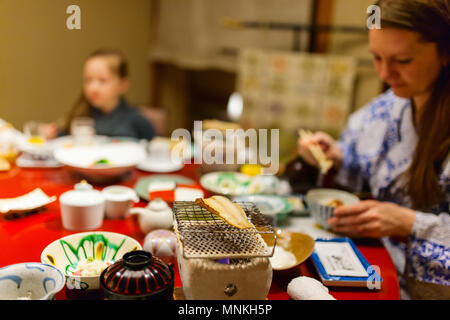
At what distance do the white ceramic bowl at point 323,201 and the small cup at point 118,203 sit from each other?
0.62 m

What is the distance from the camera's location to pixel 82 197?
4.16 ft

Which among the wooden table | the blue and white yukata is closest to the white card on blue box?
the wooden table

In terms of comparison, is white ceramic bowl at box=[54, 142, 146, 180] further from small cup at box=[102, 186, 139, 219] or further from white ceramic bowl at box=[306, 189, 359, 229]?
white ceramic bowl at box=[306, 189, 359, 229]

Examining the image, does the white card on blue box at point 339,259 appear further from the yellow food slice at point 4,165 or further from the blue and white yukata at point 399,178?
the yellow food slice at point 4,165

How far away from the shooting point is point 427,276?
1364 mm

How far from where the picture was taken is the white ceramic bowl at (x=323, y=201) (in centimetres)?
142

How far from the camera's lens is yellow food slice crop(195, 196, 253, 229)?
86 centimetres

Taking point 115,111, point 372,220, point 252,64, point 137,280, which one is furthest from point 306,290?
point 252,64

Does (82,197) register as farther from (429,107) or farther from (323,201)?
(429,107)

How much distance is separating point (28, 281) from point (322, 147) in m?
1.43

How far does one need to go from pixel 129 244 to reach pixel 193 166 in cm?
96

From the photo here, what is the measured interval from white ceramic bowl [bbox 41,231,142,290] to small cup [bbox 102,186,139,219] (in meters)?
0.27

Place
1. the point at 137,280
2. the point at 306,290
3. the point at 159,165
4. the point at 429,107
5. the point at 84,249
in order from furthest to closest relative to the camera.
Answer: the point at 159,165 → the point at 429,107 → the point at 84,249 → the point at 306,290 → the point at 137,280
